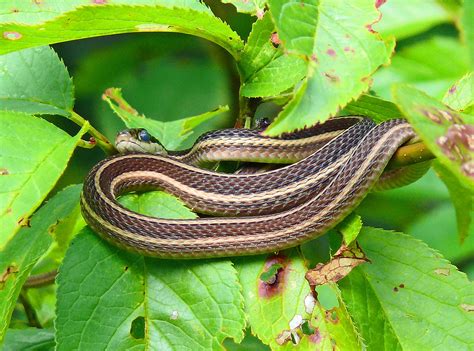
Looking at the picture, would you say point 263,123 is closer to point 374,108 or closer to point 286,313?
point 374,108

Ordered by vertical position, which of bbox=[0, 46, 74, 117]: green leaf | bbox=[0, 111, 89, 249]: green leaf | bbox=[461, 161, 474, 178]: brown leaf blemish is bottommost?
bbox=[0, 46, 74, 117]: green leaf

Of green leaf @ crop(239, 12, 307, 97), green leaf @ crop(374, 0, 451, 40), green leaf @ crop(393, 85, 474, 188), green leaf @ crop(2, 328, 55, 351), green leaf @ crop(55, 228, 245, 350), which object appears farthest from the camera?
green leaf @ crop(374, 0, 451, 40)

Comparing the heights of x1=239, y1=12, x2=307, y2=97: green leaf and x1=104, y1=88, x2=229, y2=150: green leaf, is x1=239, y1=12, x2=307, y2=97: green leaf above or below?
above

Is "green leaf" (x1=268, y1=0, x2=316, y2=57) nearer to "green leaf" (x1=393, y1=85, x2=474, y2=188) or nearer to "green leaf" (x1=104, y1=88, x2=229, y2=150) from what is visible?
"green leaf" (x1=393, y1=85, x2=474, y2=188)

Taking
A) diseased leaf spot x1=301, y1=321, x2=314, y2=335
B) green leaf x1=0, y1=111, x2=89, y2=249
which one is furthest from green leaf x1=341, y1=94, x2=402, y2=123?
green leaf x1=0, y1=111, x2=89, y2=249

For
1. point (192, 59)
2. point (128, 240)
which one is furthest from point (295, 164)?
point (192, 59)

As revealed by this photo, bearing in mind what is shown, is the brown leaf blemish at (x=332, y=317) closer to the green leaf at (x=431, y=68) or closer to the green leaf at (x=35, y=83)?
the green leaf at (x=35, y=83)

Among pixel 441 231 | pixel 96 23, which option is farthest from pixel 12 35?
pixel 441 231

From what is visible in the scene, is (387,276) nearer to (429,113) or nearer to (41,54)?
(429,113)
